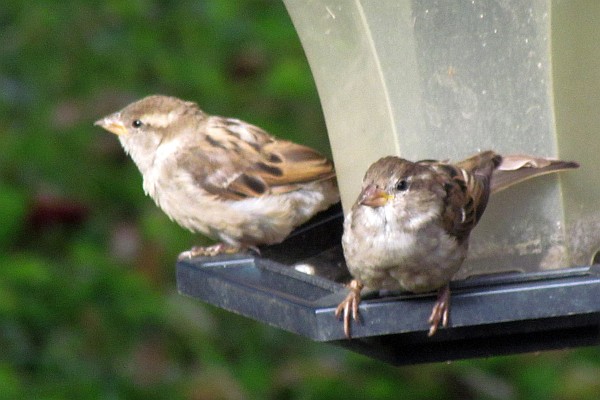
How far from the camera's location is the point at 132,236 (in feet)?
21.1

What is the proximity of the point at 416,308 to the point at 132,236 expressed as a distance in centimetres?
338

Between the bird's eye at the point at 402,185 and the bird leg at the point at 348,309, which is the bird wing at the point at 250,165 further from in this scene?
the bird leg at the point at 348,309

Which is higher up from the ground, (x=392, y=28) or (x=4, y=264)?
(x=392, y=28)

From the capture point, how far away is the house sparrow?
4.48 metres

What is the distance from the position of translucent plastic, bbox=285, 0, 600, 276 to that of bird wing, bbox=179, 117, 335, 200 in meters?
0.71

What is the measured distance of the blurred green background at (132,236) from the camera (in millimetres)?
5695

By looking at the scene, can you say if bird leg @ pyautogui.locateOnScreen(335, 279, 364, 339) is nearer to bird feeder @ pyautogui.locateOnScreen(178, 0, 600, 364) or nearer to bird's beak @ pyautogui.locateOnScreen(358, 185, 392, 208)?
bird feeder @ pyautogui.locateOnScreen(178, 0, 600, 364)

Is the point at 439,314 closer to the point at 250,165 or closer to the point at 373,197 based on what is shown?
the point at 373,197

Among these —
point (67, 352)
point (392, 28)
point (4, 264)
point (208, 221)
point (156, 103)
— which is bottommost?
point (67, 352)

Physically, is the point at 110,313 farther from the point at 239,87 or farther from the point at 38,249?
the point at 239,87

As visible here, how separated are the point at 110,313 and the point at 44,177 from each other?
2.96 feet

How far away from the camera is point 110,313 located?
583 cm

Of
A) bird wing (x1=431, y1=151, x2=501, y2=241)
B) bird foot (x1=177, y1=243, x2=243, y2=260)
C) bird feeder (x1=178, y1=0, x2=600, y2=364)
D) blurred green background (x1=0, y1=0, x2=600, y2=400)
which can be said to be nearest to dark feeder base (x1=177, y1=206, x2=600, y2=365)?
bird feeder (x1=178, y1=0, x2=600, y2=364)

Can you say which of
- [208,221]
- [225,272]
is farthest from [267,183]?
[225,272]
